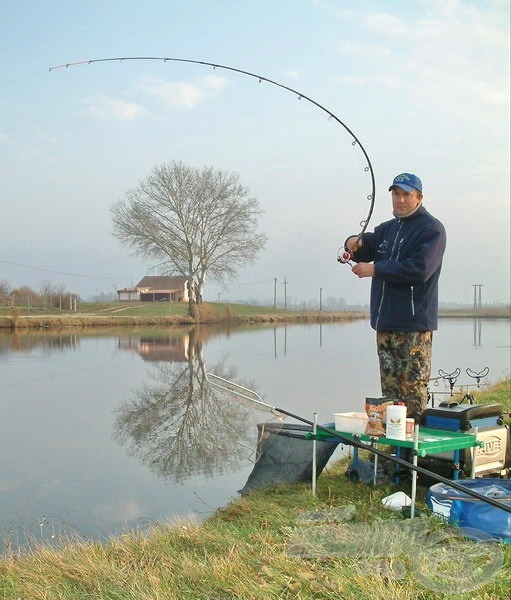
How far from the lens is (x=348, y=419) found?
3977mm

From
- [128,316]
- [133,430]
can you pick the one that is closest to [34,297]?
[128,316]

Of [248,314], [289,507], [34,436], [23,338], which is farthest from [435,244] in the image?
[248,314]

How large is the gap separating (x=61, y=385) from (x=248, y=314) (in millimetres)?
36564

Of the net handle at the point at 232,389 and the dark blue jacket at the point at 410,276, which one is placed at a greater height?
the dark blue jacket at the point at 410,276

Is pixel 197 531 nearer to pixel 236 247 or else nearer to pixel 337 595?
pixel 337 595

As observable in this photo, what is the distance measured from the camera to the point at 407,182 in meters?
4.24

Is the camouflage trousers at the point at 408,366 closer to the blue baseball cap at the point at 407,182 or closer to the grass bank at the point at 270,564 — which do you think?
the grass bank at the point at 270,564

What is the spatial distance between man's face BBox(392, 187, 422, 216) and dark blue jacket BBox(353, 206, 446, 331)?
5cm

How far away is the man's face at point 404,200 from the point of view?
14.0 ft

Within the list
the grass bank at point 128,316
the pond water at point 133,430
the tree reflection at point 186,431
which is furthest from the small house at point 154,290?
the tree reflection at point 186,431

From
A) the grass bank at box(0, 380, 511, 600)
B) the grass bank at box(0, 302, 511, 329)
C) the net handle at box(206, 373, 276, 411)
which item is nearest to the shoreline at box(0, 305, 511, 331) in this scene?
the grass bank at box(0, 302, 511, 329)

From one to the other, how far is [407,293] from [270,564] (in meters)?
2.00

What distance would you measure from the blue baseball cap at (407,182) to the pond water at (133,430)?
166 centimetres

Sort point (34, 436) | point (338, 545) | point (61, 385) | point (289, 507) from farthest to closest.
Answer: point (61, 385) < point (34, 436) < point (289, 507) < point (338, 545)
